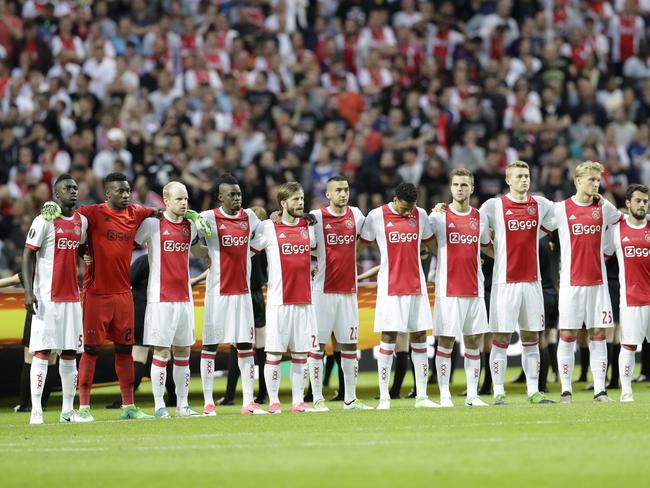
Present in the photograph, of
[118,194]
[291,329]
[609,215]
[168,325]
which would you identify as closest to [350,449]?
[291,329]

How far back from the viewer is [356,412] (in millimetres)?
13781

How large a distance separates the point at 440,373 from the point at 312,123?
11166 millimetres

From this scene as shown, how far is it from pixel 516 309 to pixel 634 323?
1.37m

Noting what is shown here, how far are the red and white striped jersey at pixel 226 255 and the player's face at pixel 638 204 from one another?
4.30 meters

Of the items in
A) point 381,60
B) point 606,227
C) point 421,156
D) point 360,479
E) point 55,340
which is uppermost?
point 381,60

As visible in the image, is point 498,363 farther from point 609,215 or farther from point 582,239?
point 609,215

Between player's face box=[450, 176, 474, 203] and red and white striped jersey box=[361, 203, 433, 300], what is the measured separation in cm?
44

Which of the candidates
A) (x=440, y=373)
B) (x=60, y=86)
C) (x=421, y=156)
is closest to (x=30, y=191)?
(x=60, y=86)

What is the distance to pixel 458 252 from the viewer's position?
1442 centimetres

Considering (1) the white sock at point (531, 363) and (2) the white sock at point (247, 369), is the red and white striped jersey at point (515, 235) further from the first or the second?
(2) the white sock at point (247, 369)

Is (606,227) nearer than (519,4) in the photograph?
Yes

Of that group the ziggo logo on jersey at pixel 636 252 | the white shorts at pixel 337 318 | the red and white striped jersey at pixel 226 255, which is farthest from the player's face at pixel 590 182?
the red and white striped jersey at pixel 226 255

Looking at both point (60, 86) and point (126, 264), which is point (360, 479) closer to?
point (126, 264)

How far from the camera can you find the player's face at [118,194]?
13.8 metres
